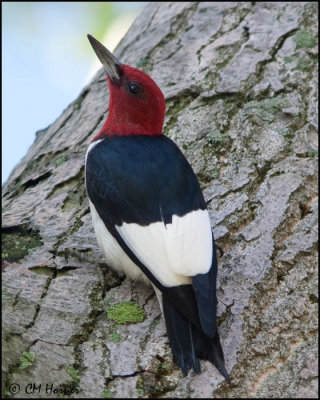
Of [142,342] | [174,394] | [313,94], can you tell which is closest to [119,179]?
[142,342]

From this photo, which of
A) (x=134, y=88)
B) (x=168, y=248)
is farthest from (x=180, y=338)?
(x=134, y=88)

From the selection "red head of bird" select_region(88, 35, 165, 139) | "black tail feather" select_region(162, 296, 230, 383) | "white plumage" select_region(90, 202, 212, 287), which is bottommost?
"black tail feather" select_region(162, 296, 230, 383)

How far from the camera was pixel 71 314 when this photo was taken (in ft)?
8.65

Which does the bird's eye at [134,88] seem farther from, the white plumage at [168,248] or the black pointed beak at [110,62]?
the white plumage at [168,248]

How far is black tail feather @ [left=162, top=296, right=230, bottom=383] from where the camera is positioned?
7.85 ft

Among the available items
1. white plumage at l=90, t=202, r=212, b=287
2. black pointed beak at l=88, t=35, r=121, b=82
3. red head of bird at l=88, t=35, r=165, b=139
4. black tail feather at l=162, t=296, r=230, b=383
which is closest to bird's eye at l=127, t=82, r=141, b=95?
red head of bird at l=88, t=35, r=165, b=139

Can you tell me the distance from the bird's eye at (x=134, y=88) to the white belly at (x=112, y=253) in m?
0.83

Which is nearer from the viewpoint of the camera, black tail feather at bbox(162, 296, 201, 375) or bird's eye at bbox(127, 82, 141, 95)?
black tail feather at bbox(162, 296, 201, 375)

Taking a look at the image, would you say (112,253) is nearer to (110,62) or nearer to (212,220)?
(212,220)

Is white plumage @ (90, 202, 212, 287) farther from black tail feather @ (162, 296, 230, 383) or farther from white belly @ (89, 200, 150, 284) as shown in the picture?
black tail feather @ (162, 296, 230, 383)

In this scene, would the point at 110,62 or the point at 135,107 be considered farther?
the point at 110,62

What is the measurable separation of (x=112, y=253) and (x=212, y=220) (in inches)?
22.1

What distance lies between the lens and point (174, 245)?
9.30 feet

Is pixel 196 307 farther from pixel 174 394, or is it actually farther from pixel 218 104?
pixel 218 104
